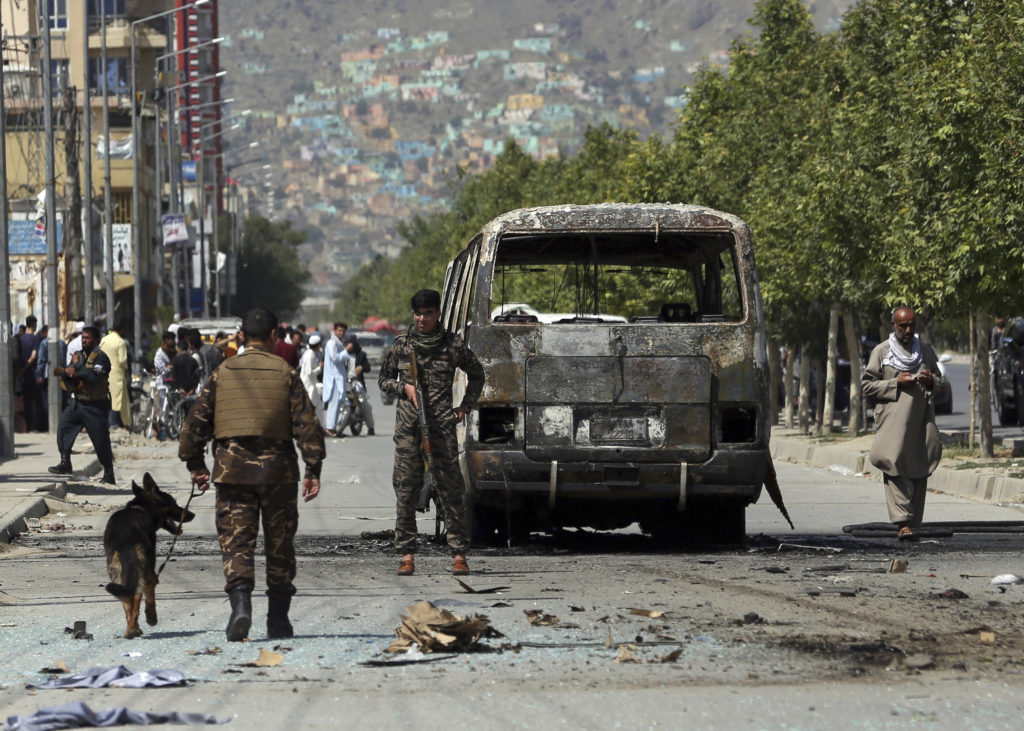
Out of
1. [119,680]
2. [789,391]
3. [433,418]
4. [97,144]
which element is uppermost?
[97,144]

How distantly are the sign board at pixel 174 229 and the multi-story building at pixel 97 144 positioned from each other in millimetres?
1260

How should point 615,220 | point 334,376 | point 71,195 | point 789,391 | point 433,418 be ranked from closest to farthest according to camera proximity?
point 433,418, point 615,220, point 334,376, point 789,391, point 71,195

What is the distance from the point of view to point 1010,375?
108 ft

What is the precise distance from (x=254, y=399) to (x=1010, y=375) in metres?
25.9

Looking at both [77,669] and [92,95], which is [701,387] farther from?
A: [92,95]

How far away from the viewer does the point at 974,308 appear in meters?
22.6

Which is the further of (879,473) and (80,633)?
(879,473)

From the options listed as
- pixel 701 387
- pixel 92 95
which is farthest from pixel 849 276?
pixel 92 95

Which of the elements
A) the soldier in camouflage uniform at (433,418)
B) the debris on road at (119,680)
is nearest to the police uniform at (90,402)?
the soldier in camouflage uniform at (433,418)

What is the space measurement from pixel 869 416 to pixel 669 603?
27.2 m

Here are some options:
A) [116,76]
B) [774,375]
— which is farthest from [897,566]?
[116,76]

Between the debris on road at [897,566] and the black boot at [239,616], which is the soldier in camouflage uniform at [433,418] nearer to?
the debris on road at [897,566]

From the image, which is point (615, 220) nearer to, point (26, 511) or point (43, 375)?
point (26, 511)

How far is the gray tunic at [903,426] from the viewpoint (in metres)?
14.1
